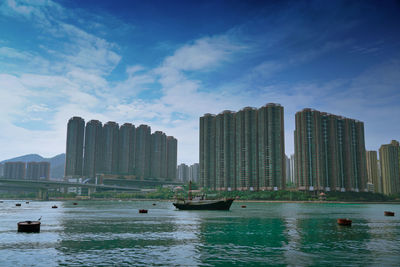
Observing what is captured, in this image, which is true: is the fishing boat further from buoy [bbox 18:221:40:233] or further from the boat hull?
buoy [bbox 18:221:40:233]

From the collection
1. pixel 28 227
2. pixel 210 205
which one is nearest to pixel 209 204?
pixel 210 205

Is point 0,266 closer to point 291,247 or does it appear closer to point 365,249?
point 291,247

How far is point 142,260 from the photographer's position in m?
28.4

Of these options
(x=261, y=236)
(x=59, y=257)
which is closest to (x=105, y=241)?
(x=59, y=257)

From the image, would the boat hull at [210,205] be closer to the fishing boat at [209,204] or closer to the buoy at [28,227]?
the fishing boat at [209,204]

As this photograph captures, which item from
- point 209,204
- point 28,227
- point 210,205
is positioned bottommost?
point 210,205

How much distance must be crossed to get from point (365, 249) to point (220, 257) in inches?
581

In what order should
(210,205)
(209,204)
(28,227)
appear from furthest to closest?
(210,205) < (209,204) < (28,227)

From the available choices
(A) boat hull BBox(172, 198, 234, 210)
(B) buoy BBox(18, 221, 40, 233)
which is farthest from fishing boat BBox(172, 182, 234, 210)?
(B) buoy BBox(18, 221, 40, 233)

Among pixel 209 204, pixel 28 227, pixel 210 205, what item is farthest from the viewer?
pixel 210 205

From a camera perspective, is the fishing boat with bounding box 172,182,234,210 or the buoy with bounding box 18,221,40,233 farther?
the fishing boat with bounding box 172,182,234,210

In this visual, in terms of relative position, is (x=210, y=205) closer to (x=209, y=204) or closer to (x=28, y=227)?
(x=209, y=204)

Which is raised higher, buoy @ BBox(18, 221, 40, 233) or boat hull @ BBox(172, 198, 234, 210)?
buoy @ BBox(18, 221, 40, 233)

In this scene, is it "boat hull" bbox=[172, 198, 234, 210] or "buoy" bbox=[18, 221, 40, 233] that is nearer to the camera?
"buoy" bbox=[18, 221, 40, 233]
